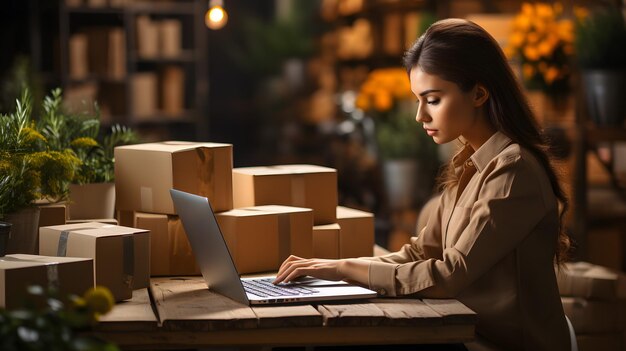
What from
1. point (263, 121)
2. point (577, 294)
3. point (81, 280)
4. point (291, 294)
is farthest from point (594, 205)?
point (263, 121)

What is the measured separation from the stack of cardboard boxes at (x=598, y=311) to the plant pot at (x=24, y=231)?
5.57ft

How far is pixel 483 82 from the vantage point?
87.8 inches

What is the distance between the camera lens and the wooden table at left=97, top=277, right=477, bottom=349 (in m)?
1.91

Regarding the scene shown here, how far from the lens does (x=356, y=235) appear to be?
2.87 m

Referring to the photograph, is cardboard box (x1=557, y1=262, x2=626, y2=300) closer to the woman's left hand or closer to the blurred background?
the woman's left hand

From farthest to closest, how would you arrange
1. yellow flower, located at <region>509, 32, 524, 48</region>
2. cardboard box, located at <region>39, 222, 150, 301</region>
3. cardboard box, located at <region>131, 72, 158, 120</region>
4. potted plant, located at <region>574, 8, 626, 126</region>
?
cardboard box, located at <region>131, 72, 158, 120</region>
yellow flower, located at <region>509, 32, 524, 48</region>
potted plant, located at <region>574, 8, 626, 126</region>
cardboard box, located at <region>39, 222, 150, 301</region>

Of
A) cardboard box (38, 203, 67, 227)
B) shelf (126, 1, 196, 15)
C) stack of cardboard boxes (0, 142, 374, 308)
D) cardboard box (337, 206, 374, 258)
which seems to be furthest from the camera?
shelf (126, 1, 196, 15)

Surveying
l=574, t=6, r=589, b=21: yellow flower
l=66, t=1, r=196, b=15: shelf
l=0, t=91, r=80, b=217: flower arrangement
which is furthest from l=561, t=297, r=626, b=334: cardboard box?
l=66, t=1, r=196, b=15: shelf

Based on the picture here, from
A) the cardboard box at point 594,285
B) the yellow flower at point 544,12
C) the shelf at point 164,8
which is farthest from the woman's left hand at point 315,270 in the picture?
the shelf at point 164,8

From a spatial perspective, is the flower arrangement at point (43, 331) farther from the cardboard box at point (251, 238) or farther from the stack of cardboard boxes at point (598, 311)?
the stack of cardboard boxes at point (598, 311)

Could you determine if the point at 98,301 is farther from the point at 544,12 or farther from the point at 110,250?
the point at 544,12

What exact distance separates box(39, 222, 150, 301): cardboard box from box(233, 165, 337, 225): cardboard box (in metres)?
0.53

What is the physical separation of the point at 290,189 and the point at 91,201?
0.58 metres

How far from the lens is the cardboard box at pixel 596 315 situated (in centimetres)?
313
